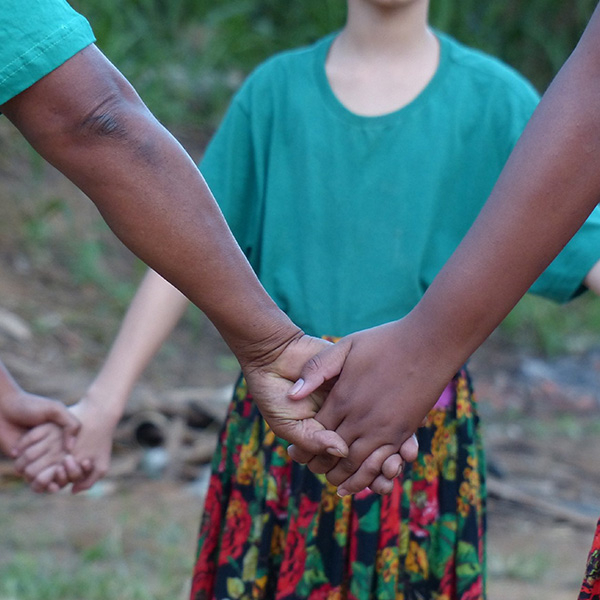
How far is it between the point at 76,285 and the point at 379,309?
3.14 meters

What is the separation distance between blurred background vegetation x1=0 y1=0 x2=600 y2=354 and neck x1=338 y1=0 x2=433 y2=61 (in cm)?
291

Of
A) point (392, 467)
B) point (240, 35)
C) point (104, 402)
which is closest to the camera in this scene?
point (392, 467)

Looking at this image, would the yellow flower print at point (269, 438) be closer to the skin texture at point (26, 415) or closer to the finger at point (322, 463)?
the finger at point (322, 463)

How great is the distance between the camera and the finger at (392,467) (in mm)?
1414

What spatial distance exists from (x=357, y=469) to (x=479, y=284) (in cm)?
35

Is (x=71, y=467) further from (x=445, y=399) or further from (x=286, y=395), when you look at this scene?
(x=445, y=399)

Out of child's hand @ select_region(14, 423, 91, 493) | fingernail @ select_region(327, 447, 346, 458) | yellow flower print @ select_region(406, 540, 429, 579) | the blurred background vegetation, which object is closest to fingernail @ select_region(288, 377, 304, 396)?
fingernail @ select_region(327, 447, 346, 458)

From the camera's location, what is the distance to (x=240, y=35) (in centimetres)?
559

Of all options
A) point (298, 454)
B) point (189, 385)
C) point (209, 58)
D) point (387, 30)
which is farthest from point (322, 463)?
point (209, 58)

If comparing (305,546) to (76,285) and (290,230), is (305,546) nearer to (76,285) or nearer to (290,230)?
(290,230)

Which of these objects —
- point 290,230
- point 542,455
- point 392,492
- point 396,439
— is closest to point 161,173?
point 290,230

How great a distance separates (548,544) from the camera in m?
3.04

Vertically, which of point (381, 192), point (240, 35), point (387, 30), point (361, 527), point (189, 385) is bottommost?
point (361, 527)

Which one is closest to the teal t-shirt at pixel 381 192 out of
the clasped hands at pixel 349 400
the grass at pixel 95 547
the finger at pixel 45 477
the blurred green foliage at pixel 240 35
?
the clasped hands at pixel 349 400
